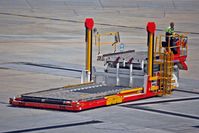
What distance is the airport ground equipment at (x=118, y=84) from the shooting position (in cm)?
2269

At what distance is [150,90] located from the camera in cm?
2494

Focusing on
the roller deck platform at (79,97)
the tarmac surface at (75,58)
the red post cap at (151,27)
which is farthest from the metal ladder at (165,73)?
the red post cap at (151,27)

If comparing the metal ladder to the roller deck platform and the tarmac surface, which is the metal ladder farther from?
the roller deck platform

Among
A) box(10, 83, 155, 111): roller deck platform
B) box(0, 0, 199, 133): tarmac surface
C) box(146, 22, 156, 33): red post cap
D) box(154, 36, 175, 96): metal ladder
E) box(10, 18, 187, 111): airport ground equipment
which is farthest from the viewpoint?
box(154, 36, 175, 96): metal ladder

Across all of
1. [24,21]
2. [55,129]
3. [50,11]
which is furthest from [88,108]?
[50,11]

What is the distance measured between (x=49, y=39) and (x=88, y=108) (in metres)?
23.4

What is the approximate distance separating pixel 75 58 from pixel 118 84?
36.1 feet

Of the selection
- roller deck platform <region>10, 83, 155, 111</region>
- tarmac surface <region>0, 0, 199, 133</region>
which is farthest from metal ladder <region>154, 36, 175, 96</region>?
roller deck platform <region>10, 83, 155, 111</region>

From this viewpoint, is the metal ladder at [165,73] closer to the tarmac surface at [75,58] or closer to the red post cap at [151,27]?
the tarmac surface at [75,58]

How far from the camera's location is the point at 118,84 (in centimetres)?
2575

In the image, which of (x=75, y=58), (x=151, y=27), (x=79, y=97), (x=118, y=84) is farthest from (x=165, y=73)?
(x=75, y=58)

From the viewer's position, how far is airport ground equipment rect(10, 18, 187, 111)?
22.7 meters

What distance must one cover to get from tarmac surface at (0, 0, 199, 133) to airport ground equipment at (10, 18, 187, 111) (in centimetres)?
30

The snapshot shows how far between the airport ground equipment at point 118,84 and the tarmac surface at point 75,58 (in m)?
0.30
